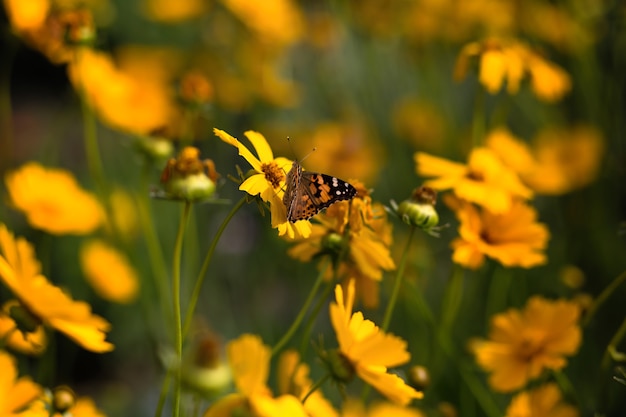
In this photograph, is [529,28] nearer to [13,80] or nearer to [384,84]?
[384,84]

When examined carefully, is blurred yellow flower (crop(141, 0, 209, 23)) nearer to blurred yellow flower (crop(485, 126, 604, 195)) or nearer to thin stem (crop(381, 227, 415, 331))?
blurred yellow flower (crop(485, 126, 604, 195))

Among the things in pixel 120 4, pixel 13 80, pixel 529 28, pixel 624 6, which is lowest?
pixel 13 80

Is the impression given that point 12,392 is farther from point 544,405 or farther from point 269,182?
point 544,405

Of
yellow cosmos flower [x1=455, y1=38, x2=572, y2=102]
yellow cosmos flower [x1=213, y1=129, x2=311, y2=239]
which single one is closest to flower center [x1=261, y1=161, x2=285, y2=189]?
yellow cosmos flower [x1=213, y1=129, x2=311, y2=239]

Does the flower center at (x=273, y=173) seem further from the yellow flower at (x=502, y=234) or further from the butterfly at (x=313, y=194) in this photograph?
the yellow flower at (x=502, y=234)

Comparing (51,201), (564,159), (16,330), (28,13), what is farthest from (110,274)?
(564,159)

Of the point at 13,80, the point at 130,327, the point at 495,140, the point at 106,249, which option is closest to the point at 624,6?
the point at 495,140

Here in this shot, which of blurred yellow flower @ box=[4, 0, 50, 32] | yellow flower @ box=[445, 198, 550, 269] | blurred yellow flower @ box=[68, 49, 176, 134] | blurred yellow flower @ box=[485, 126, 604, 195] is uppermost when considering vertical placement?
blurred yellow flower @ box=[4, 0, 50, 32]
